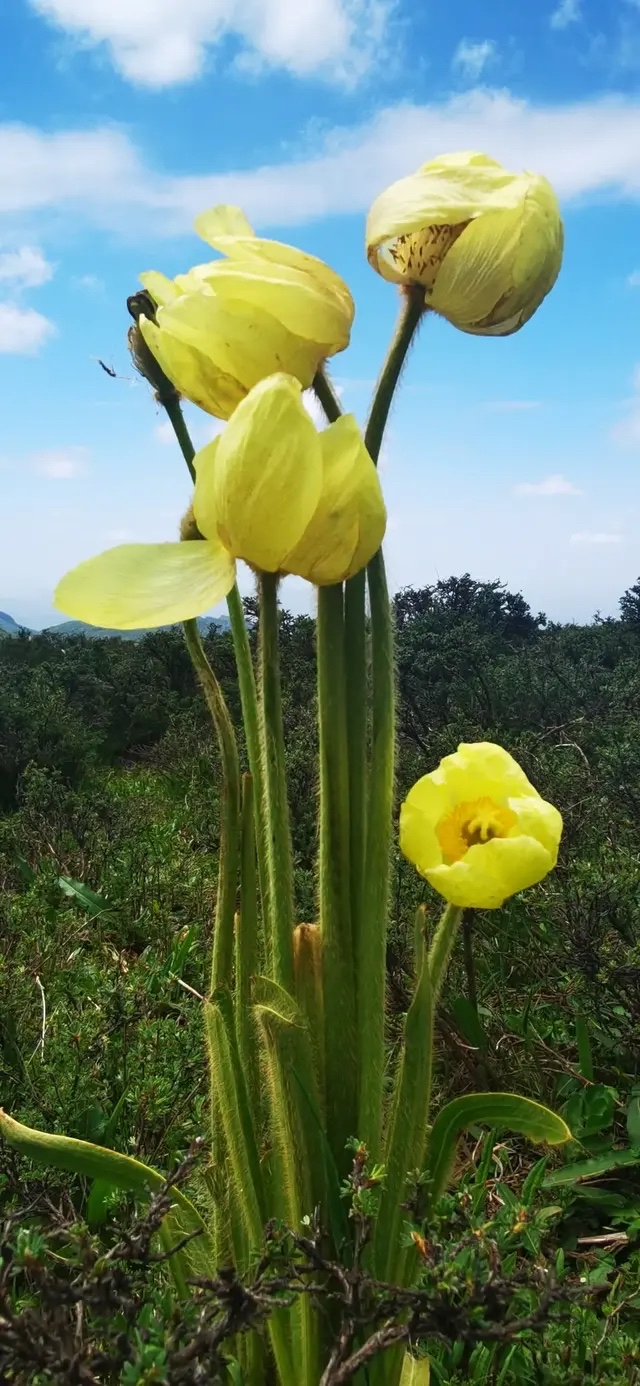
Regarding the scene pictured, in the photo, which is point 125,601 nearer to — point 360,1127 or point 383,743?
point 383,743

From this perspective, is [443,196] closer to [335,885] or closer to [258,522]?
[258,522]

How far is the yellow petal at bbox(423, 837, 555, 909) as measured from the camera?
0.98 meters

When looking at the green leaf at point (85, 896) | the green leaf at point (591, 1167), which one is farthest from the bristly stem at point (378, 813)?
the green leaf at point (85, 896)

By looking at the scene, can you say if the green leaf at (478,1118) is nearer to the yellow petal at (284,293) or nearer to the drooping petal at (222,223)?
the yellow petal at (284,293)

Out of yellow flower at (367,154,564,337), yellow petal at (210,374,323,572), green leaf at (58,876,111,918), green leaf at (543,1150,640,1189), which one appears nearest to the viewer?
yellow petal at (210,374,323,572)

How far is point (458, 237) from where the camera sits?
1.00m

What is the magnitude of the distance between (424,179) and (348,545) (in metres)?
0.38

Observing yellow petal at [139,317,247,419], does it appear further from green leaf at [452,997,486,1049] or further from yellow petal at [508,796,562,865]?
green leaf at [452,997,486,1049]

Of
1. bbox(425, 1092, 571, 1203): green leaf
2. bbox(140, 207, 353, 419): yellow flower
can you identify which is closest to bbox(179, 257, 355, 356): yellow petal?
bbox(140, 207, 353, 419): yellow flower

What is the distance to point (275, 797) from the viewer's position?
1007 millimetres

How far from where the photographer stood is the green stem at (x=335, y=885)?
1011mm

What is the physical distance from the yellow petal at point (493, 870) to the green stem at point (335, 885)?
0.35ft

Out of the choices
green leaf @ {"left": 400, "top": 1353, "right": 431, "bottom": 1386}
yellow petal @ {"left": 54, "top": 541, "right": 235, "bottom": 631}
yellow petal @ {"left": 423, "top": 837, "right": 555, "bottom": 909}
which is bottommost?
green leaf @ {"left": 400, "top": 1353, "right": 431, "bottom": 1386}

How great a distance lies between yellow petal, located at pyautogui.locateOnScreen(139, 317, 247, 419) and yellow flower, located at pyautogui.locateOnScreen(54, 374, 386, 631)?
74mm
